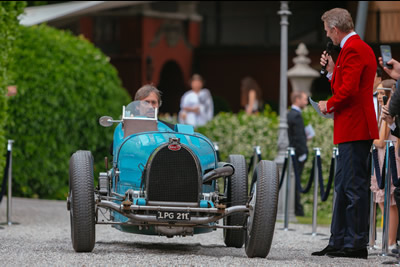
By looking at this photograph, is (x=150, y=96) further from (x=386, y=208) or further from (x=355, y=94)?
(x=386, y=208)

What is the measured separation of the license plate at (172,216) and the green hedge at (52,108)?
8.58 m

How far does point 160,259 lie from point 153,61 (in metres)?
21.5

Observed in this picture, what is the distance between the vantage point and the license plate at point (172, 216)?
8.01 metres

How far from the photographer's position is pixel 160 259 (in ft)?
26.0

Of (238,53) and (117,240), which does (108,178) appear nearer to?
(117,240)

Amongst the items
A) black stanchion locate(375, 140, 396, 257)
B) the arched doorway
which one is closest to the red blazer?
black stanchion locate(375, 140, 396, 257)

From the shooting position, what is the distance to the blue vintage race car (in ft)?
26.5

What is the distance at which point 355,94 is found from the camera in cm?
866

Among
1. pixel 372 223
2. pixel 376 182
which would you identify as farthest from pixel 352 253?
pixel 372 223

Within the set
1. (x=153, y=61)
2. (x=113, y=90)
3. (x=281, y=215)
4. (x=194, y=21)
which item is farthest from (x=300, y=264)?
(x=194, y=21)

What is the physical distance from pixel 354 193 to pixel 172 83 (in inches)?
912

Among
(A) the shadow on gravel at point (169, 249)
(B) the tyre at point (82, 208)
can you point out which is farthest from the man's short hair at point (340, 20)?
(B) the tyre at point (82, 208)

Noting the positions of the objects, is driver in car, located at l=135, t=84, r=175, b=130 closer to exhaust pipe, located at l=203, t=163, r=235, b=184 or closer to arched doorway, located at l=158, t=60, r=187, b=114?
exhaust pipe, located at l=203, t=163, r=235, b=184

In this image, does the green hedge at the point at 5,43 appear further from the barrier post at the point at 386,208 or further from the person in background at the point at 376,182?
the barrier post at the point at 386,208
